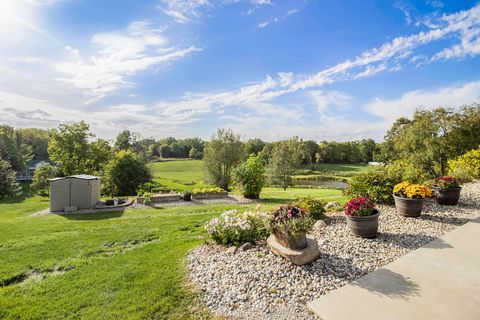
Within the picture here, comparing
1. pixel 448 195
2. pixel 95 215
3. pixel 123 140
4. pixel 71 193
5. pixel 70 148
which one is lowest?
pixel 95 215

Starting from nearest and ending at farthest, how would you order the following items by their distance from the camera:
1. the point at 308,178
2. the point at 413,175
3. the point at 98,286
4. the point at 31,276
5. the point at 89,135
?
the point at 98,286 < the point at 31,276 < the point at 413,175 < the point at 89,135 < the point at 308,178

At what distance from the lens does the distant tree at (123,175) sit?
70.7 ft

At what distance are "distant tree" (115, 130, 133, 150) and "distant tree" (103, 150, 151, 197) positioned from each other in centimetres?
1702

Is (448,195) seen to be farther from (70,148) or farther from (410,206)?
(70,148)

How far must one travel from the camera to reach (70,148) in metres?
23.1

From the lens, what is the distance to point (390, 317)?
267 centimetres

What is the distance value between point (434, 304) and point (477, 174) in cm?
1305

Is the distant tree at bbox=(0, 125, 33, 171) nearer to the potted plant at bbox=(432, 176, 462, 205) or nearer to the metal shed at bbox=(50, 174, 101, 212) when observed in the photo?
the metal shed at bbox=(50, 174, 101, 212)

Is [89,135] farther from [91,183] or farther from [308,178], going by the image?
[308,178]

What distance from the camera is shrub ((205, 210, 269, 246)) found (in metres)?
4.92

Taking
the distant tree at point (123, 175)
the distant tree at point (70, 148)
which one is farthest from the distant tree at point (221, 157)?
the distant tree at point (70, 148)

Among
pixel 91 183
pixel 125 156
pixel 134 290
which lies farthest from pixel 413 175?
pixel 125 156

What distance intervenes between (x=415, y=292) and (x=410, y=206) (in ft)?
12.4

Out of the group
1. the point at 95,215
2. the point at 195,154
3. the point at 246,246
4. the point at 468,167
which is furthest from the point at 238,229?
the point at 195,154
